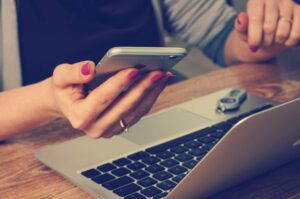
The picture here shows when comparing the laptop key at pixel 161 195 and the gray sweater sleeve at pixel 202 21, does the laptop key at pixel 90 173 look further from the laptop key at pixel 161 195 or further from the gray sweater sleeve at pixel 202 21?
the gray sweater sleeve at pixel 202 21

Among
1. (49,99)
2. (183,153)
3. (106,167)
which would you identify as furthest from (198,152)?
(49,99)

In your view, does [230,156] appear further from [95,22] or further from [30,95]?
[95,22]

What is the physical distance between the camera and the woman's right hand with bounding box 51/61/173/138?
0.65 m

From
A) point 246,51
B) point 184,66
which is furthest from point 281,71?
point 184,66

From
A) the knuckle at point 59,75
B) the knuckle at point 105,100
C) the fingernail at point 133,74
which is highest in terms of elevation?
the fingernail at point 133,74

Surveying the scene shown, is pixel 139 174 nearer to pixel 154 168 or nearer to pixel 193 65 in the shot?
pixel 154 168

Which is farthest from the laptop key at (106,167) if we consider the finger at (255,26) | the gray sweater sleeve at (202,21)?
the gray sweater sleeve at (202,21)

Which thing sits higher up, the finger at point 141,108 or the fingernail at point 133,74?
the fingernail at point 133,74

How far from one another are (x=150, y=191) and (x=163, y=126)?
223 mm

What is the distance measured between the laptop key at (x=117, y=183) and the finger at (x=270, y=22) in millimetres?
491

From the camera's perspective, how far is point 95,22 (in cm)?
125

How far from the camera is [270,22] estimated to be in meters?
1.02

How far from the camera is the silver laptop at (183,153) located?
58 cm

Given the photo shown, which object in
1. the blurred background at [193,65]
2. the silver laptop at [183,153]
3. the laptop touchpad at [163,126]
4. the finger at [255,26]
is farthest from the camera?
the blurred background at [193,65]
